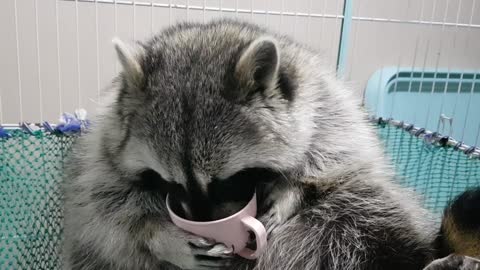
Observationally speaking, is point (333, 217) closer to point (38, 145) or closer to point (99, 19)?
point (38, 145)

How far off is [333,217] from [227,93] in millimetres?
346

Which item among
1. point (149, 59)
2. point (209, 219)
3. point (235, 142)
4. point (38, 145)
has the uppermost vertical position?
point (149, 59)

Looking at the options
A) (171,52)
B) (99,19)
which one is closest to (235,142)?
(171,52)

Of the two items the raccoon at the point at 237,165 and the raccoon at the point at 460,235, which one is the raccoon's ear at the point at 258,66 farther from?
the raccoon at the point at 460,235

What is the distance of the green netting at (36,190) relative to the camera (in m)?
1.42

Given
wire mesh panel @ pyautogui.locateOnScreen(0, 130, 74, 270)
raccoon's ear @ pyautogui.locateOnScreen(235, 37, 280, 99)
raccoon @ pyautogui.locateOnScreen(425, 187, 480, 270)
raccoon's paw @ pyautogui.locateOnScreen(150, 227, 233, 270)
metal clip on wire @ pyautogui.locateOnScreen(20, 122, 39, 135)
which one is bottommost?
wire mesh panel @ pyautogui.locateOnScreen(0, 130, 74, 270)

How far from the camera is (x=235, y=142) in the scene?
787 mm

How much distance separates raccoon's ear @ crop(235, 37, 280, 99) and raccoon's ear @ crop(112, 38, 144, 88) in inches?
7.9

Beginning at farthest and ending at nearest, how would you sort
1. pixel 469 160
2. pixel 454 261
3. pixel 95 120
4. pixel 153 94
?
pixel 469 160, pixel 95 120, pixel 153 94, pixel 454 261

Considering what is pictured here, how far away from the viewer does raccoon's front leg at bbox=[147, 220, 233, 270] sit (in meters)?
0.86

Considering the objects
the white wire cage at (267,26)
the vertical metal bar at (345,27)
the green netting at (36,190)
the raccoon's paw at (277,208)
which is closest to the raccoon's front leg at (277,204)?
the raccoon's paw at (277,208)

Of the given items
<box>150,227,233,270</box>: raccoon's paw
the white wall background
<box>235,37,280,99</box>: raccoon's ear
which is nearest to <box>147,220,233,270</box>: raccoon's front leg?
<box>150,227,233,270</box>: raccoon's paw

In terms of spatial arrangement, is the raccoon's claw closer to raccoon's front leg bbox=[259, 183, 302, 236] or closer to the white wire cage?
raccoon's front leg bbox=[259, 183, 302, 236]

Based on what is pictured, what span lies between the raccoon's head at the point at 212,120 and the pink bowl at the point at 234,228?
0.02 metres
